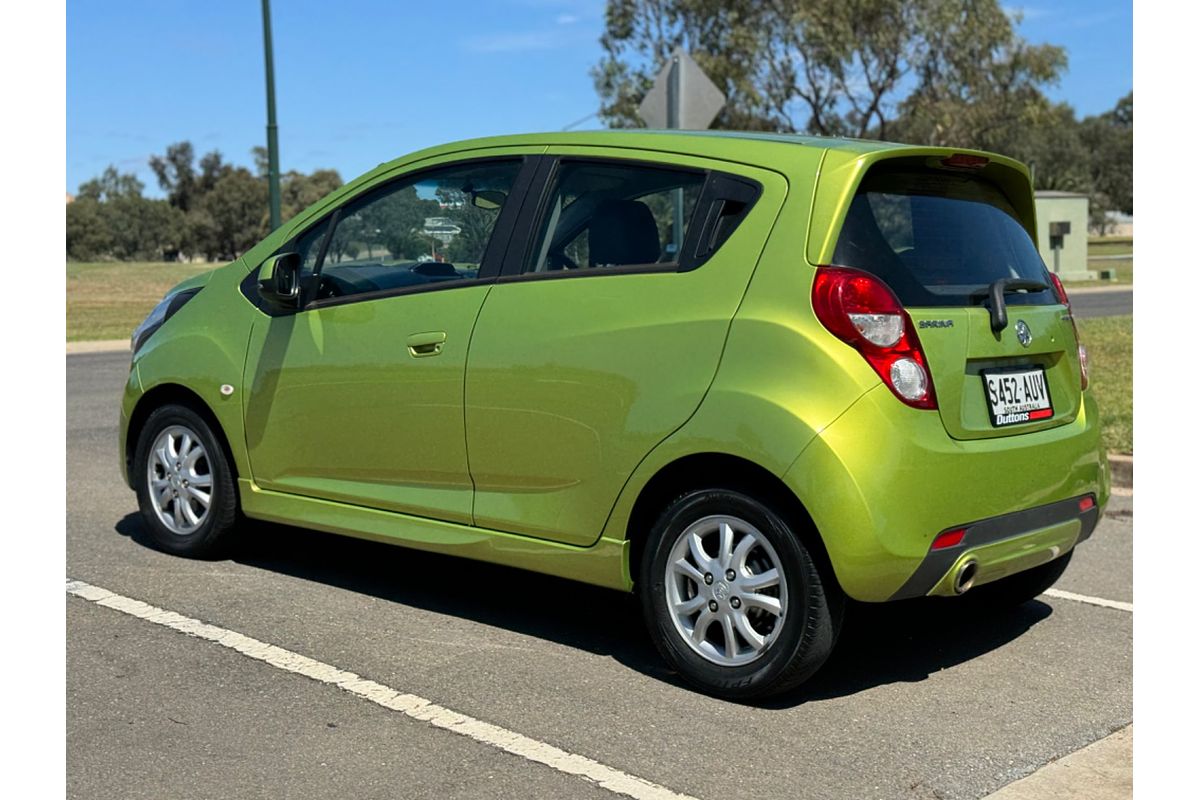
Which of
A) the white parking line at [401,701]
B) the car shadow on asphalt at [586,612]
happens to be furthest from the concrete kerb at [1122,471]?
the white parking line at [401,701]

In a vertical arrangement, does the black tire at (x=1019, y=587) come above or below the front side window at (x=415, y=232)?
below

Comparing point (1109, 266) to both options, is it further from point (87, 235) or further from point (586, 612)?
point (87, 235)

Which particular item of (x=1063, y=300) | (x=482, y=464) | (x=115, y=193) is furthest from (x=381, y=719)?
(x=115, y=193)

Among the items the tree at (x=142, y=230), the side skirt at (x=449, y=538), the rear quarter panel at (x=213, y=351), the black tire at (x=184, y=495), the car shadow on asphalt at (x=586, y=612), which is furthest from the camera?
the tree at (x=142, y=230)

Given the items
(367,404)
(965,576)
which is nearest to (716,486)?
(965,576)

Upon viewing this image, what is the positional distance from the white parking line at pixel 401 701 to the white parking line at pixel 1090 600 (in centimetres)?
269

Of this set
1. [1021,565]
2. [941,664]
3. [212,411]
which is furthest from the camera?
[212,411]

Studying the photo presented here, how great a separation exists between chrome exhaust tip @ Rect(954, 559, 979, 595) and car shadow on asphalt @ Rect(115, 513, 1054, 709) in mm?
523

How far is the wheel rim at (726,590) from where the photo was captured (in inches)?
163

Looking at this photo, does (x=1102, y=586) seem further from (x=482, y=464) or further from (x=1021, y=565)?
(x=482, y=464)

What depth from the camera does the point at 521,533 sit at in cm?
472

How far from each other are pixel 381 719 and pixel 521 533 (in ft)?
3.03

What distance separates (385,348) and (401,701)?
1449mm

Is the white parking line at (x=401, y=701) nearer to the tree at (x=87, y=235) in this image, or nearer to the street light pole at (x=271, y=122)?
the street light pole at (x=271, y=122)
